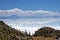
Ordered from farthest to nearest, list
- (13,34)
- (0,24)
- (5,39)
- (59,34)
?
(59,34) < (0,24) < (13,34) < (5,39)

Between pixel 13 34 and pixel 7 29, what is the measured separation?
3557mm

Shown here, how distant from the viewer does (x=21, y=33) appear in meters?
69.4

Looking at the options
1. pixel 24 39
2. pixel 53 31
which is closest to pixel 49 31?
pixel 53 31

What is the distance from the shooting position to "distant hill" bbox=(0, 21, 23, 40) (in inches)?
2459

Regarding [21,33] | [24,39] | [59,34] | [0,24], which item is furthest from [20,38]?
[59,34]

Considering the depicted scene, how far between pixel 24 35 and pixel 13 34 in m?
3.54

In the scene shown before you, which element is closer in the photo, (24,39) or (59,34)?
(24,39)

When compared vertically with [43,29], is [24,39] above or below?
below

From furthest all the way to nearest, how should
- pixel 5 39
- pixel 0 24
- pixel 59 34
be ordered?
pixel 59 34
pixel 0 24
pixel 5 39

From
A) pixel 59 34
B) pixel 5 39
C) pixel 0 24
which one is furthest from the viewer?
pixel 59 34

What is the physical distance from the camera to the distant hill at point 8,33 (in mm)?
62466

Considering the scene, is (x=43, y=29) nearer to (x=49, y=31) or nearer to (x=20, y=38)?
(x=49, y=31)

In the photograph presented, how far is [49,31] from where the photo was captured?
4523 inches

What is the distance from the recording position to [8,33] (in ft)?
216
